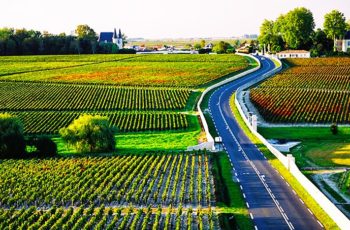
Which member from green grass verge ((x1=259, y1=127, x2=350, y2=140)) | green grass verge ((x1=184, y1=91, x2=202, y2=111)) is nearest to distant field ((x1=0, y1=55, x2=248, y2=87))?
green grass verge ((x1=184, y1=91, x2=202, y2=111))

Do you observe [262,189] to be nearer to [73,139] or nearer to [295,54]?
[73,139]

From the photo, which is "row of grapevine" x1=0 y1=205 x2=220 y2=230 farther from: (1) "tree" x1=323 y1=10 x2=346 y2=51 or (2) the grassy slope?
(1) "tree" x1=323 y1=10 x2=346 y2=51

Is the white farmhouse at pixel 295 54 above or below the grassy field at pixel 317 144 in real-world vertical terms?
above

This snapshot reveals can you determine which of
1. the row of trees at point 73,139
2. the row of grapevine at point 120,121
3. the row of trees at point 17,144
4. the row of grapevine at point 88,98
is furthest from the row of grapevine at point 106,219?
the row of grapevine at point 88,98

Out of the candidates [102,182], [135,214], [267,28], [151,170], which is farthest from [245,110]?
[267,28]

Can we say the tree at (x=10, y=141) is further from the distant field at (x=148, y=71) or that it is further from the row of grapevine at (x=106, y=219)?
the distant field at (x=148, y=71)

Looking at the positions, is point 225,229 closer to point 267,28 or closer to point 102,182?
point 102,182

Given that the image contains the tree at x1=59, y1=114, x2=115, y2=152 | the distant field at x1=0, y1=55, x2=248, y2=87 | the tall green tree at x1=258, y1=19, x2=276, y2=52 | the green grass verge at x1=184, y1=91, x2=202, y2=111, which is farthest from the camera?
the tall green tree at x1=258, y1=19, x2=276, y2=52

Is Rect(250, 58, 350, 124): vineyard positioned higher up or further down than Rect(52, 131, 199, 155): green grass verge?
higher up
